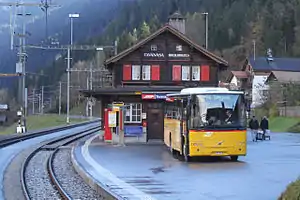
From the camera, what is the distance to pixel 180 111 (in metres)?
24.5

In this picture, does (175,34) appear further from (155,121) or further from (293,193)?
(293,193)

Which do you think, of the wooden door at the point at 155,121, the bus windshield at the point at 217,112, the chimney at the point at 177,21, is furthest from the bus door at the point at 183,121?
the chimney at the point at 177,21

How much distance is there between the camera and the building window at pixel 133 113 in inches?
1437

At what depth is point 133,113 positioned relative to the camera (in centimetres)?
3659

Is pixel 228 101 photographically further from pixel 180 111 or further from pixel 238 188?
pixel 238 188

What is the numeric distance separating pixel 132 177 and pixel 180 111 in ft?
21.7

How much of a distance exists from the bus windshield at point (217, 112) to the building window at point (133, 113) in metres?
13.8

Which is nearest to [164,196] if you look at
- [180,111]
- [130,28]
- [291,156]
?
[180,111]

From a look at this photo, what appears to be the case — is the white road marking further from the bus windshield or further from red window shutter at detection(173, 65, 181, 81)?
red window shutter at detection(173, 65, 181, 81)

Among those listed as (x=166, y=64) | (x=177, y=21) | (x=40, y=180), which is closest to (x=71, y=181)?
(x=40, y=180)

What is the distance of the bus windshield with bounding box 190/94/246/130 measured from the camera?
22.5 m

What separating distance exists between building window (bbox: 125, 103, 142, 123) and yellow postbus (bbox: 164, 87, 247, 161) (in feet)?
43.3

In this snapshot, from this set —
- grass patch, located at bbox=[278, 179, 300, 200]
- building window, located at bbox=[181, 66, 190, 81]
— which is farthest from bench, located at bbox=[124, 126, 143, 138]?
grass patch, located at bbox=[278, 179, 300, 200]

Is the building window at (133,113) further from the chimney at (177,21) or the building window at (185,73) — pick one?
the chimney at (177,21)
